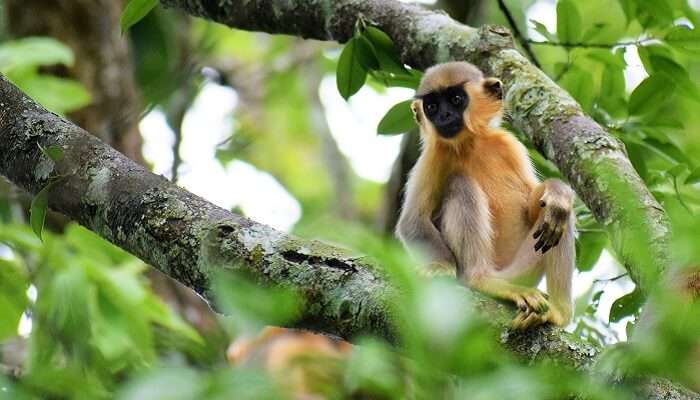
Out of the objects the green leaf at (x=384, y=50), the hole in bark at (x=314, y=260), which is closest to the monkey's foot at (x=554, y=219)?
the green leaf at (x=384, y=50)

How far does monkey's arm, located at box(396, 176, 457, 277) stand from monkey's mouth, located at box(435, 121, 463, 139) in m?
0.48

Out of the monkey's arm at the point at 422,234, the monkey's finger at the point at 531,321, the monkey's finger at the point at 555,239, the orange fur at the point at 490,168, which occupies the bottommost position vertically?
the monkey's arm at the point at 422,234

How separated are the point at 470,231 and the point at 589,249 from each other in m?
0.60

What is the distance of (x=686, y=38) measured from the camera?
4441mm

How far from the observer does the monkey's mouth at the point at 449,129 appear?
5.84 m

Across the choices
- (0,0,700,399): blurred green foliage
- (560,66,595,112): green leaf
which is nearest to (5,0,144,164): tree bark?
(0,0,700,399): blurred green foliage

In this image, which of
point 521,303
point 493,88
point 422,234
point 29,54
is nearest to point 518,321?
point 521,303

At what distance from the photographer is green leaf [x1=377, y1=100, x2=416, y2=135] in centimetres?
491

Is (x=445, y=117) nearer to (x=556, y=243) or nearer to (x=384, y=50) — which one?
(x=384, y=50)

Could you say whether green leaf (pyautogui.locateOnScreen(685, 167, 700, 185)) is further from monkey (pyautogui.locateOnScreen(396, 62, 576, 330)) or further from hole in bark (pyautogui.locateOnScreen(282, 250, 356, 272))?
hole in bark (pyautogui.locateOnScreen(282, 250, 356, 272))

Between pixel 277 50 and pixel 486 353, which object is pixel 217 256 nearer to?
pixel 486 353

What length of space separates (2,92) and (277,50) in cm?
939

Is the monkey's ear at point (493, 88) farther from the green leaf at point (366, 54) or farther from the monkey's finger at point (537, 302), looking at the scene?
the monkey's finger at point (537, 302)

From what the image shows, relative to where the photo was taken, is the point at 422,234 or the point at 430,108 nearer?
the point at 422,234
